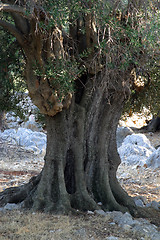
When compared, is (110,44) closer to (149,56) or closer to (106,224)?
(149,56)

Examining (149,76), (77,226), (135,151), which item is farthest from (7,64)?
(135,151)

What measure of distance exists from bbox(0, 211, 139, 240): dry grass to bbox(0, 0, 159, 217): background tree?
631 mm

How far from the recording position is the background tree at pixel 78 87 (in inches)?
274

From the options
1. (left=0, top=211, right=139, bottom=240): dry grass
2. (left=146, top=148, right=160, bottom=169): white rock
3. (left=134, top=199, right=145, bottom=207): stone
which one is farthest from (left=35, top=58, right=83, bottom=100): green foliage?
(left=146, top=148, right=160, bottom=169): white rock

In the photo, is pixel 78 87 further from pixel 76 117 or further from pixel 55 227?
pixel 55 227

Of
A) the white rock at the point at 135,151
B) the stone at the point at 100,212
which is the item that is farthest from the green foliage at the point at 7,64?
the white rock at the point at 135,151

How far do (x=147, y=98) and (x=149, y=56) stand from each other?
285cm

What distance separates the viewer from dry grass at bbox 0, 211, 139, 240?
574 centimetres

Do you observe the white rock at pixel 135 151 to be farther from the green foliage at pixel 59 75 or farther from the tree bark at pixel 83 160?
the green foliage at pixel 59 75

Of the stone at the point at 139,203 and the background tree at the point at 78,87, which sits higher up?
the background tree at the point at 78,87

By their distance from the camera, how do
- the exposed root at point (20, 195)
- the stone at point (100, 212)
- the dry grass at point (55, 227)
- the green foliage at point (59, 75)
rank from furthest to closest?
the exposed root at point (20, 195) < the stone at point (100, 212) < the green foliage at point (59, 75) < the dry grass at point (55, 227)

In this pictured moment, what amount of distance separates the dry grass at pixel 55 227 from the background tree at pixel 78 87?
0.63 metres

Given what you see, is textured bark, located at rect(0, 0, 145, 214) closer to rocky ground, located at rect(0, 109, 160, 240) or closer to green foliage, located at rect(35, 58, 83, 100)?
green foliage, located at rect(35, 58, 83, 100)

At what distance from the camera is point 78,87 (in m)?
8.55
